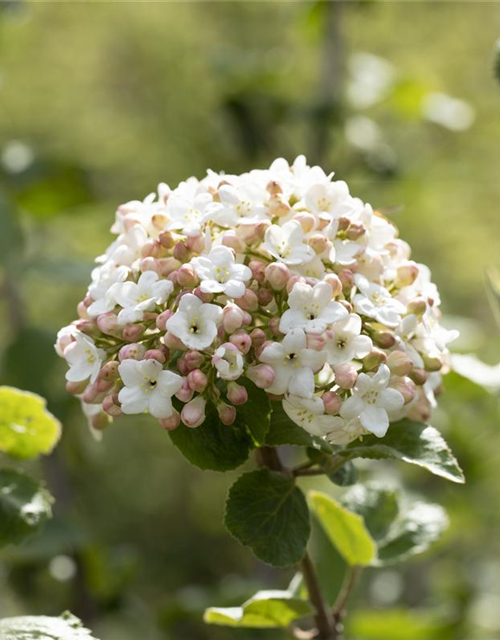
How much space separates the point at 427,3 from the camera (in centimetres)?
709

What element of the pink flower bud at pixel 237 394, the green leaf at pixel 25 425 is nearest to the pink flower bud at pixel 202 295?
the pink flower bud at pixel 237 394

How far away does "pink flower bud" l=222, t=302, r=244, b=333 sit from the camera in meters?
1.06

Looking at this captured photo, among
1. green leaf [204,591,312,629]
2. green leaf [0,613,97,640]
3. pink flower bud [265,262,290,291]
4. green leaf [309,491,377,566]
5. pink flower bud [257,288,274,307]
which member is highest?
pink flower bud [265,262,290,291]

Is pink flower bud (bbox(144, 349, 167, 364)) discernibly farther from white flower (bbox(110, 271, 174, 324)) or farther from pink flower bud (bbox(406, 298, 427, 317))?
pink flower bud (bbox(406, 298, 427, 317))

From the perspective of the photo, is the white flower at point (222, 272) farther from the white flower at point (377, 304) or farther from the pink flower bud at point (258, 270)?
the white flower at point (377, 304)

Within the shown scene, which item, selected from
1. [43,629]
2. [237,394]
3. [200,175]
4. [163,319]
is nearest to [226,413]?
[237,394]

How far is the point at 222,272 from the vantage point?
3.59 feet

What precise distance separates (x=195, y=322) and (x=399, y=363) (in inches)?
10.2

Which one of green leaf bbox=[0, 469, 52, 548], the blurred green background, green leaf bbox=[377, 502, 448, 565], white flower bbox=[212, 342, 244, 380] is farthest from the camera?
the blurred green background

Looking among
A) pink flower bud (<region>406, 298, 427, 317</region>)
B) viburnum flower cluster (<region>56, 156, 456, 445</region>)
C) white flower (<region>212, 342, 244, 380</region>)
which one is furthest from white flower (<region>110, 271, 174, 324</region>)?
pink flower bud (<region>406, 298, 427, 317</region>)

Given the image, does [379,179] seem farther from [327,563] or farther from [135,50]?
[135,50]

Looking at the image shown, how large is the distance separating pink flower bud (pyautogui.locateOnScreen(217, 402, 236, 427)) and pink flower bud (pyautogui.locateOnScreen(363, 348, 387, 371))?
0.17 metres

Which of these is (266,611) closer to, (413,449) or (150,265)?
(413,449)

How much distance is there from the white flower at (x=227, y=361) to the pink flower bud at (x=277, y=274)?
11cm
